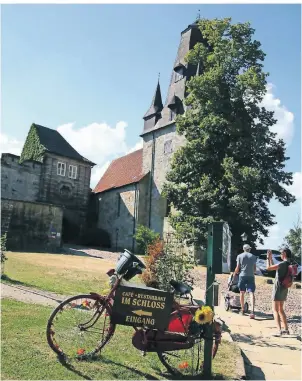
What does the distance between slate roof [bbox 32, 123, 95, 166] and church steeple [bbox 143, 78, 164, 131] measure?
7141 millimetres

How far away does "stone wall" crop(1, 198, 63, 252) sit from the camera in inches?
997

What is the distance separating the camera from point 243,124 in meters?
22.8

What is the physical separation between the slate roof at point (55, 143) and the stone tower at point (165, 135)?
749 centimetres

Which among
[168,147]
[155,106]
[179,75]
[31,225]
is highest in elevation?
Answer: [179,75]

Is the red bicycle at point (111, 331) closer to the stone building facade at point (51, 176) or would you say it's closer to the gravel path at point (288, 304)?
the gravel path at point (288, 304)

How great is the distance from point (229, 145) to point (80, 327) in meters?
18.9

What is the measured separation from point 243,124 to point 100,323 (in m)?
19.4

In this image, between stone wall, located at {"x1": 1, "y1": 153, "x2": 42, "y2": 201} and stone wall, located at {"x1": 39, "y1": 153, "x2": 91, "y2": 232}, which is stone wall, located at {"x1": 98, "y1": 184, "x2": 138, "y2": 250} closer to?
stone wall, located at {"x1": 39, "y1": 153, "x2": 91, "y2": 232}

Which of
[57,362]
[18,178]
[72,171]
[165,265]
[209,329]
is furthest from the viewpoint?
[72,171]

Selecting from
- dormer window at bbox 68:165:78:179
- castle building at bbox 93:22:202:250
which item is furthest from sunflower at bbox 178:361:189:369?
dormer window at bbox 68:165:78:179

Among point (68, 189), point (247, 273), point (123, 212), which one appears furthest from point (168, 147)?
point (247, 273)

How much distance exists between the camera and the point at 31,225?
26188 millimetres

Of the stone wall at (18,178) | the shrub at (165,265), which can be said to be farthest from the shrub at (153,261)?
the stone wall at (18,178)

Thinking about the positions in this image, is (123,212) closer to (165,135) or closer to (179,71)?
(165,135)
